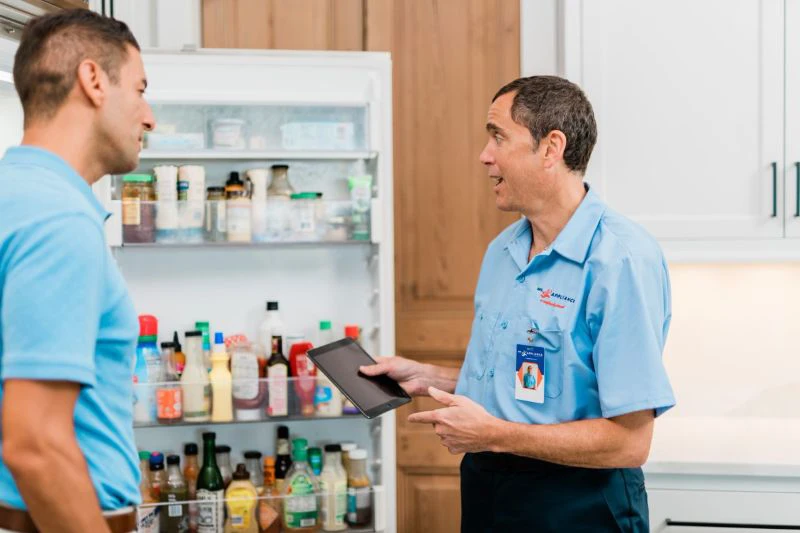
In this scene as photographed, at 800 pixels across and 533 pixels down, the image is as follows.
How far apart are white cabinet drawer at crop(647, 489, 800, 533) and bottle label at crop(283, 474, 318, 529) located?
35.4 inches

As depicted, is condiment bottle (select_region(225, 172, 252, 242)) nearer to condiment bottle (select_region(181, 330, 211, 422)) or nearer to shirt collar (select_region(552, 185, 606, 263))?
condiment bottle (select_region(181, 330, 211, 422))

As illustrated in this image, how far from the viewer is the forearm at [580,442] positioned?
143 cm

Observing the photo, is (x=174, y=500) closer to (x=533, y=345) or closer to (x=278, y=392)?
(x=278, y=392)

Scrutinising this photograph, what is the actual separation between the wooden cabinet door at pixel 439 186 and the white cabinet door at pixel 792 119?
2.62 feet

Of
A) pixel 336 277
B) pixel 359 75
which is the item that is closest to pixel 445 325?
pixel 336 277

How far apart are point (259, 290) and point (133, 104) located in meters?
1.20

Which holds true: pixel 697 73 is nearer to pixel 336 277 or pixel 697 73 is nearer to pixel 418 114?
pixel 418 114

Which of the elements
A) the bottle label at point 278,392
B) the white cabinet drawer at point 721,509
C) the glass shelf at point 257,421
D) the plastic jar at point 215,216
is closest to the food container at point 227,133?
the plastic jar at point 215,216

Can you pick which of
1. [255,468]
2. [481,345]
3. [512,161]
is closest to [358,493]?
[255,468]

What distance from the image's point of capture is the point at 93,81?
1060 millimetres

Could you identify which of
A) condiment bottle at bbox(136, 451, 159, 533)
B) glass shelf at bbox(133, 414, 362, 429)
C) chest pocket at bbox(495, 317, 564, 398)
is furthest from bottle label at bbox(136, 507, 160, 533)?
chest pocket at bbox(495, 317, 564, 398)

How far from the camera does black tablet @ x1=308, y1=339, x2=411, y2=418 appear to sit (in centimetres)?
170

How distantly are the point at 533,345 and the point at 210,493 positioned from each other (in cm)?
104

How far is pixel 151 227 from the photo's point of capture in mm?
2125
